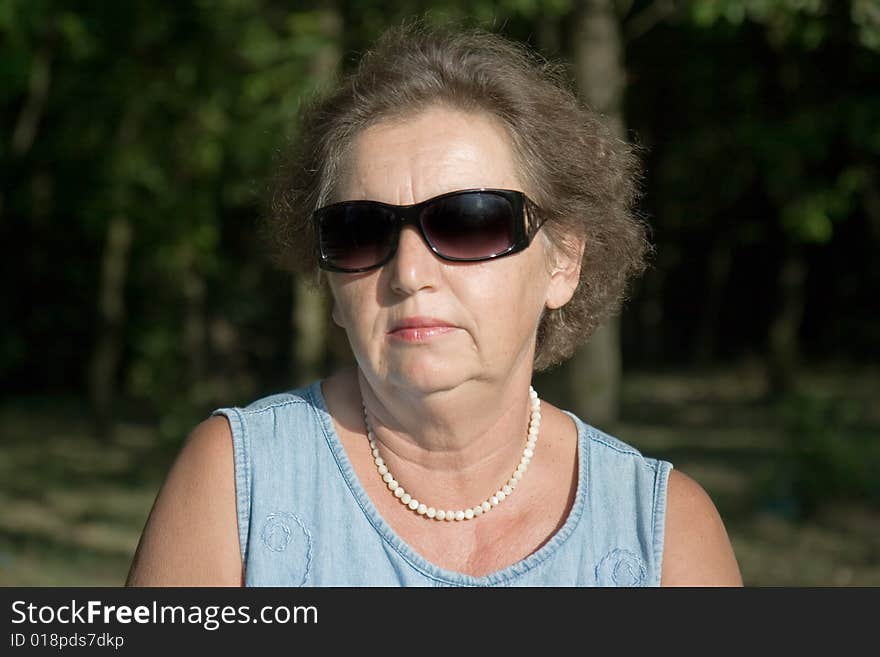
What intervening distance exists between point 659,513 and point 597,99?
5.43 m

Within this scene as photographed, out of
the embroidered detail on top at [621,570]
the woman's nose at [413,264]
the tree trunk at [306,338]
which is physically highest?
the tree trunk at [306,338]

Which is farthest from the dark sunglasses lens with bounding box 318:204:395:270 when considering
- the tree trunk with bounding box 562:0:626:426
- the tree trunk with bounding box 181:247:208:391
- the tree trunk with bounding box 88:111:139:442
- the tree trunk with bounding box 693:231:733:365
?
the tree trunk with bounding box 693:231:733:365

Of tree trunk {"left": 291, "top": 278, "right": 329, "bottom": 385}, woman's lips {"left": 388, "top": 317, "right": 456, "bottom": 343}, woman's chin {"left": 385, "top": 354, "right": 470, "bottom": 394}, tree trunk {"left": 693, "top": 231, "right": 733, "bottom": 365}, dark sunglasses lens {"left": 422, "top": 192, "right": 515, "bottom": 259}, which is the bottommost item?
woman's chin {"left": 385, "top": 354, "right": 470, "bottom": 394}

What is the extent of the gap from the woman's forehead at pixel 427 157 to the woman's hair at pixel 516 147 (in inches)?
1.0

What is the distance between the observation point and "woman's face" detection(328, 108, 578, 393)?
2.01 m

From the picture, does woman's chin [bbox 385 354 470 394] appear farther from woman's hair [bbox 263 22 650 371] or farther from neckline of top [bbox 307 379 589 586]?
woman's hair [bbox 263 22 650 371]

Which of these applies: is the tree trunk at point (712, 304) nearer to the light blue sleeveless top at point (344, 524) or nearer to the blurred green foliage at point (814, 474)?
the blurred green foliage at point (814, 474)

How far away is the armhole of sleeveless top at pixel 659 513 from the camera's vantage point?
2070mm

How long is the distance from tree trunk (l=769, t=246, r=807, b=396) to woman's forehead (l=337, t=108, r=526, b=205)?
33.1ft

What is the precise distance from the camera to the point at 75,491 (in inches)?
340

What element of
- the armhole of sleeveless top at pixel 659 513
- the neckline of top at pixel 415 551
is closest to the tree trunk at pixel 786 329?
the armhole of sleeveless top at pixel 659 513

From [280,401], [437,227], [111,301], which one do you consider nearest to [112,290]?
[111,301]

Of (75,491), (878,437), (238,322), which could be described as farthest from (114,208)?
(878,437)
